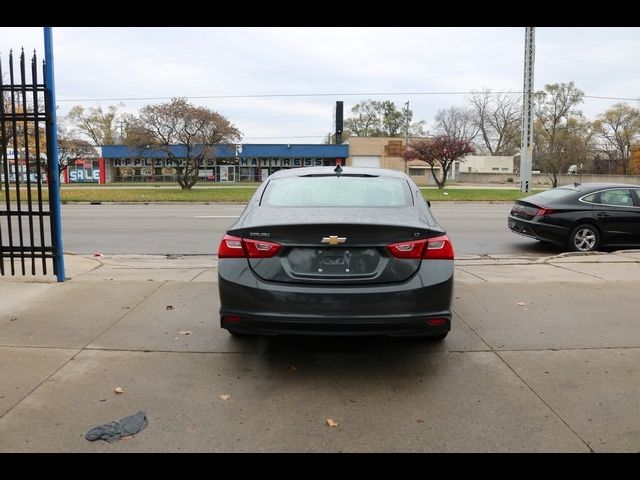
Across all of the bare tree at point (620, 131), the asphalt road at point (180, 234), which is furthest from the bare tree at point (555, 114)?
the asphalt road at point (180, 234)

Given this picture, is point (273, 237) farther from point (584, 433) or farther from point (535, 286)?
point (535, 286)

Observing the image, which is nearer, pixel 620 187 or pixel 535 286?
pixel 535 286

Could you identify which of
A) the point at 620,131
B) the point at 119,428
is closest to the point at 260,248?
the point at 119,428

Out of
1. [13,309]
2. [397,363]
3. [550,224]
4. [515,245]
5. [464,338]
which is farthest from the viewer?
[515,245]

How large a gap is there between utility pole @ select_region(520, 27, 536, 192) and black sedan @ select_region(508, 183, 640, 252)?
2017 cm

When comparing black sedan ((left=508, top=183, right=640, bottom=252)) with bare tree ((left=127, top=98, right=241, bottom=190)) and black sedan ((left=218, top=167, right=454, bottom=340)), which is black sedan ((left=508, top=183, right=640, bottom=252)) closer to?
black sedan ((left=218, top=167, right=454, bottom=340))

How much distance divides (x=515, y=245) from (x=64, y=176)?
195 feet

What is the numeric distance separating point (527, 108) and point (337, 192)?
27.9m

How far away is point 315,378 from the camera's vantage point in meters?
3.99

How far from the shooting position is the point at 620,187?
34.1 ft

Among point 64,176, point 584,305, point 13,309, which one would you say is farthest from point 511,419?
point 64,176

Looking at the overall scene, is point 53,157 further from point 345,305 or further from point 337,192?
point 345,305
